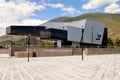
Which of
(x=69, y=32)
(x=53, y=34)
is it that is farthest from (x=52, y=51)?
(x=69, y=32)

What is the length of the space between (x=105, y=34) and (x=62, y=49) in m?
45.5

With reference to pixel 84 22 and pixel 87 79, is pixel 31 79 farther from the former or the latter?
pixel 84 22

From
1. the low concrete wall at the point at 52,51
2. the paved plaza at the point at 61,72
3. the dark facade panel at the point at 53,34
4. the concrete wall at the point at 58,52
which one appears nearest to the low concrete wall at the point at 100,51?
the concrete wall at the point at 58,52

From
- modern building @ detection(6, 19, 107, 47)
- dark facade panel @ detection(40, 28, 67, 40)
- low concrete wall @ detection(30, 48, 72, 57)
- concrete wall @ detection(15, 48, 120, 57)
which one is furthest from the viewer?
modern building @ detection(6, 19, 107, 47)

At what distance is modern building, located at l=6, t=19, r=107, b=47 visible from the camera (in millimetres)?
94875

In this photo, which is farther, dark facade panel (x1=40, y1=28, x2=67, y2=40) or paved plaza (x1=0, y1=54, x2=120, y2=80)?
dark facade panel (x1=40, y1=28, x2=67, y2=40)

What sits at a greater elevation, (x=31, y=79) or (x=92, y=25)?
(x=92, y=25)

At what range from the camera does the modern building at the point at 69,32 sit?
9488 centimetres

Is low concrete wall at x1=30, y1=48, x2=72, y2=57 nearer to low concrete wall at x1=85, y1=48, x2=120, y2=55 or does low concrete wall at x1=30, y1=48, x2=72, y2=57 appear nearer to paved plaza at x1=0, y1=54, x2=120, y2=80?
low concrete wall at x1=85, y1=48, x2=120, y2=55

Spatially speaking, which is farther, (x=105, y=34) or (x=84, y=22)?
(x=105, y=34)

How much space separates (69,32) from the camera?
96938 millimetres

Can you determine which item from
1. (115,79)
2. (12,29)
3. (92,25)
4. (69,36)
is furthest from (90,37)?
(115,79)

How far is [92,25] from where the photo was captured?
10419 centimetres

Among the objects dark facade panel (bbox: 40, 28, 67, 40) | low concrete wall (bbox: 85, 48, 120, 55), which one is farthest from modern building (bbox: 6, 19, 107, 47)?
low concrete wall (bbox: 85, 48, 120, 55)
